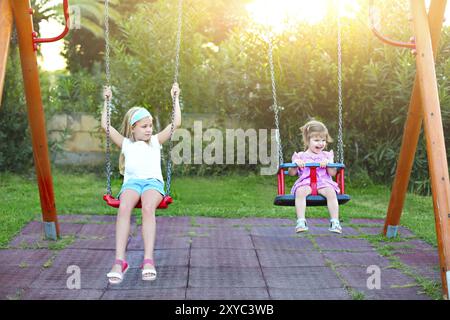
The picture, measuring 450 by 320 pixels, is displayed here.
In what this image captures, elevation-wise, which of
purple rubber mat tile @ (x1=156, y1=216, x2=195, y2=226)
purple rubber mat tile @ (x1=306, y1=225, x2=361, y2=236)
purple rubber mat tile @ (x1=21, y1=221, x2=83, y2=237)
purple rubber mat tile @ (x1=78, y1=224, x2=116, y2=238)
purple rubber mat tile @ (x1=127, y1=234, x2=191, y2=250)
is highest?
purple rubber mat tile @ (x1=21, y1=221, x2=83, y2=237)

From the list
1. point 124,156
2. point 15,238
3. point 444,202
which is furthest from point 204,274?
point 15,238

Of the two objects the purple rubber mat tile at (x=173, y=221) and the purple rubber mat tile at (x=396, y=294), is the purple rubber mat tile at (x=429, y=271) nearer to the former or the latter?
the purple rubber mat tile at (x=396, y=294)

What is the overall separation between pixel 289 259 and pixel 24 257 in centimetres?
179

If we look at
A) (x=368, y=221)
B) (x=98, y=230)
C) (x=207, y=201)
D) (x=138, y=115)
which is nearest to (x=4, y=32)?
(x=138, y=115)

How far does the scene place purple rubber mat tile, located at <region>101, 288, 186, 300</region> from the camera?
3576 millimetres

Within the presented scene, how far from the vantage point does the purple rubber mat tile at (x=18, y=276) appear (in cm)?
387

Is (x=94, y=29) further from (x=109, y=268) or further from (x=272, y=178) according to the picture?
(x=109, y=268)

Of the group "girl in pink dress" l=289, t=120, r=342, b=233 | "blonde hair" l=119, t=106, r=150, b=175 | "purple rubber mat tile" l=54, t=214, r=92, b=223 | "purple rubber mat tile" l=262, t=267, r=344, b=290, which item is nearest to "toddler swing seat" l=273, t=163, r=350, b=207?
"girl in pink dress" l=289, t=120, r=342, b=233

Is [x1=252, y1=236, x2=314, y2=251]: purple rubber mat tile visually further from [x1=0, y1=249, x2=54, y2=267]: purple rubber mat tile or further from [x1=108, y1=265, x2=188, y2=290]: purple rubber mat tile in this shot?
[x1=0, y1=249, x2=54, y2=267]: purple rubber mat tile

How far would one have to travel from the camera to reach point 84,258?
4523mm

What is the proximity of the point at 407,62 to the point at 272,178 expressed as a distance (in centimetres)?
233

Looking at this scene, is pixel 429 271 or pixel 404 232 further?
pixel 404 232

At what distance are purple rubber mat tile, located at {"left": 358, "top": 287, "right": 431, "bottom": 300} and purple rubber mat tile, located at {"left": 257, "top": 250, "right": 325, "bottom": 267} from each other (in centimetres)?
66

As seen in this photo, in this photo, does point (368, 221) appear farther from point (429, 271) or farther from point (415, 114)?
point (429, 271)
